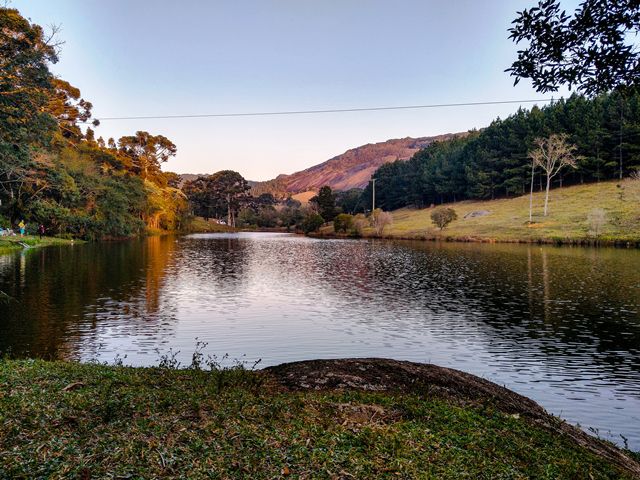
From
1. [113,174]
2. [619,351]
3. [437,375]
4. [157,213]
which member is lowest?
[619,351]

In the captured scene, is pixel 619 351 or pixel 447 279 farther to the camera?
pixel 447 279

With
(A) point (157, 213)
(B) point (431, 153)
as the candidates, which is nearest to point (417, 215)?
(B) point (431, 153)

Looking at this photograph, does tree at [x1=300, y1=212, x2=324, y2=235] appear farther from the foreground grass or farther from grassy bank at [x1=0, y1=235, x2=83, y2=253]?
the foreground grass

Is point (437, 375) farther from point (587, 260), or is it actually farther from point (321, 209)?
point (321, 209)

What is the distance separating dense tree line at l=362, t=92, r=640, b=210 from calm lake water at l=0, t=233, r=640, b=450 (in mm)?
60620

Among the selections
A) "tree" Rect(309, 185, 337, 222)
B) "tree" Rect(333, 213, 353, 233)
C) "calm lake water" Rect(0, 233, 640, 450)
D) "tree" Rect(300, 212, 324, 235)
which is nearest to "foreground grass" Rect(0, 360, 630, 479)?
"calm lake water" Rect(0, 233, 640, 450)

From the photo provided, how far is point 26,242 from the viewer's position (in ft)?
182

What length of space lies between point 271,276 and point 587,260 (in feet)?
105

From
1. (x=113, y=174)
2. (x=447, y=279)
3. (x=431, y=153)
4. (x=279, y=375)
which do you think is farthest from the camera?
(x=431, y=153)

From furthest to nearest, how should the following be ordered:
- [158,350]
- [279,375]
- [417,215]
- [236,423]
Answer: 1. [417,215]
2. [158,350]
3. [279,375]
4. [236,423]

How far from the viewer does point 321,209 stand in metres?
135

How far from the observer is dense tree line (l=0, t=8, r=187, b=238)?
2708 cm

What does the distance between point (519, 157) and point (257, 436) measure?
121 m

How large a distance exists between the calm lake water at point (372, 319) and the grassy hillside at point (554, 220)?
34396 mm
